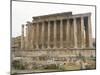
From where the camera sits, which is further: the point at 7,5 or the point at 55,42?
the point at 55,42

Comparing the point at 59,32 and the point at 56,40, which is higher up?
the point at 59,32

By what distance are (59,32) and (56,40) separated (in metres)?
0.11

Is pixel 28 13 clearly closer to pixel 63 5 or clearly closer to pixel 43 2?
pixel 43 2

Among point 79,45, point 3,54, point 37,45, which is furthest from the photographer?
point 79,45

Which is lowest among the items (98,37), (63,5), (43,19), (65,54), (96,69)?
(96,69)

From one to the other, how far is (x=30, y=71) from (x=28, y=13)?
2.34 ft

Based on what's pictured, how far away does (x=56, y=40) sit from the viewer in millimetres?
2756

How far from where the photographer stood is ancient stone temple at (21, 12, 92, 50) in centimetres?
267

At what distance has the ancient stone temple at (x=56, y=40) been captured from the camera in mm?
2643

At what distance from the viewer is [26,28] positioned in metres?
2.64

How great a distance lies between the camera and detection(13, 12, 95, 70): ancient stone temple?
8.67ft

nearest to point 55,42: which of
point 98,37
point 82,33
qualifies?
point 82,33

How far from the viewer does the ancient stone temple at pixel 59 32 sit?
2.67 meters

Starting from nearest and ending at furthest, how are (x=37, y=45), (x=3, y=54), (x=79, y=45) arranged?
1. (x=3, y=54)
2. (x=37, y=45)
3. (x=79, y=45)
